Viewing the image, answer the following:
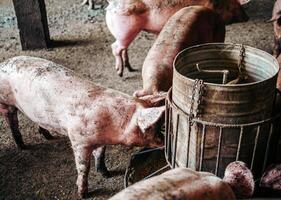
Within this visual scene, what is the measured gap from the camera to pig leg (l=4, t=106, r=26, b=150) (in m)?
3.46

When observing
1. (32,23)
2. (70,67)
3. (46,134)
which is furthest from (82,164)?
(32,23)

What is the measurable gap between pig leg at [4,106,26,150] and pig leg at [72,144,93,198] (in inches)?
32.2

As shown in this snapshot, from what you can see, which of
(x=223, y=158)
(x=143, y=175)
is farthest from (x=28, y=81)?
(x=223, y=158)

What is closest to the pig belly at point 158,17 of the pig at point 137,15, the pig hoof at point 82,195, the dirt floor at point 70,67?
the pig at point 137,15

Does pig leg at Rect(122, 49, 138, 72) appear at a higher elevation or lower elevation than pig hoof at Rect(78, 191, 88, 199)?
higher

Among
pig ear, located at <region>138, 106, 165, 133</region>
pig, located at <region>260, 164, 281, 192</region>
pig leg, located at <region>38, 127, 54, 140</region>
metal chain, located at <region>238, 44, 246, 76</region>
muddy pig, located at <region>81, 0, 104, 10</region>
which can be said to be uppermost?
metal chain, located at <region>238, 44, 246, 76</region>

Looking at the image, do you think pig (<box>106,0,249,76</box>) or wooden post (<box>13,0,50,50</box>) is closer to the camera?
pig (<box>106,0,249,76</box>)

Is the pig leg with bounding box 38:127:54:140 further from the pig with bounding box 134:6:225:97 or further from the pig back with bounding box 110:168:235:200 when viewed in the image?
the pig back with bounding box 110:168:235:200

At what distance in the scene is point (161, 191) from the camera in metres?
1.82

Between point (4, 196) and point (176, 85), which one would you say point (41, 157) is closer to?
point (4, 196)

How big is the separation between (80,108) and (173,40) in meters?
1.16

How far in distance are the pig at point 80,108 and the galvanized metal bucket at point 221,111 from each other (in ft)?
0.74

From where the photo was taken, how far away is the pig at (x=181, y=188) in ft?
5.88

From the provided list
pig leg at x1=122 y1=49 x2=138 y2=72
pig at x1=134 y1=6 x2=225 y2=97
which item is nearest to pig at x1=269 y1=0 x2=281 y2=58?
pig at x1=134 y1=6 x2=225 y2=97
